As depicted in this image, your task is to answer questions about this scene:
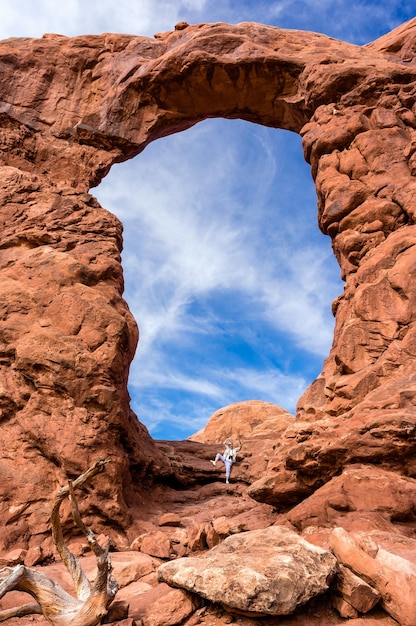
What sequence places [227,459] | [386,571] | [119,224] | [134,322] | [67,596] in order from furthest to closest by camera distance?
[227,459], [119,224], [134,322], [67,596], [386,571]

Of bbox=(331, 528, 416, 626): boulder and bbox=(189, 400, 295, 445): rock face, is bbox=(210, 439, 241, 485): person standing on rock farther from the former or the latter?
bbox=(331, 528, 416, 626): boulder

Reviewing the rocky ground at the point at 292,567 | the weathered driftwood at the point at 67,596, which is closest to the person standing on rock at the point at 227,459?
the rocky ground at the point at 292,567

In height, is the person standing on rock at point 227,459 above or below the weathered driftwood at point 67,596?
above

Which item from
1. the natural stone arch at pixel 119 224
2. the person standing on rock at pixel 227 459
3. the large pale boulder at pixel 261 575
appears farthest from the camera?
the person standing on rock at pixel 227 459

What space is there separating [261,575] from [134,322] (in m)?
10.2

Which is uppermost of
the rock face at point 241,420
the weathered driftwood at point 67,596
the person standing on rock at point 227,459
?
the rock face at point 241,420

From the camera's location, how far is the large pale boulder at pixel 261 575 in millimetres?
4309

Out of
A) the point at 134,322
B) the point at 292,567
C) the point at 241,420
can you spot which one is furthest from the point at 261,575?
the point at 241,420

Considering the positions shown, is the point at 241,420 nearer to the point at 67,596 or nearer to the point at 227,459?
the point at 227,459

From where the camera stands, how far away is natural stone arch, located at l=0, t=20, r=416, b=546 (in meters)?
9.66

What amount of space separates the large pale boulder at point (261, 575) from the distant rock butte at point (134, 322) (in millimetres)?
353

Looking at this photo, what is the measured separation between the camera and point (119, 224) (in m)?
15.1

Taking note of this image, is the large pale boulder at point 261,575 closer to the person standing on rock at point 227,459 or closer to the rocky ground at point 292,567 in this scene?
the rocky ground at point 292,567

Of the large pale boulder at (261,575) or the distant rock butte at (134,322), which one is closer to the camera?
the large pale boulder at (261,575)
